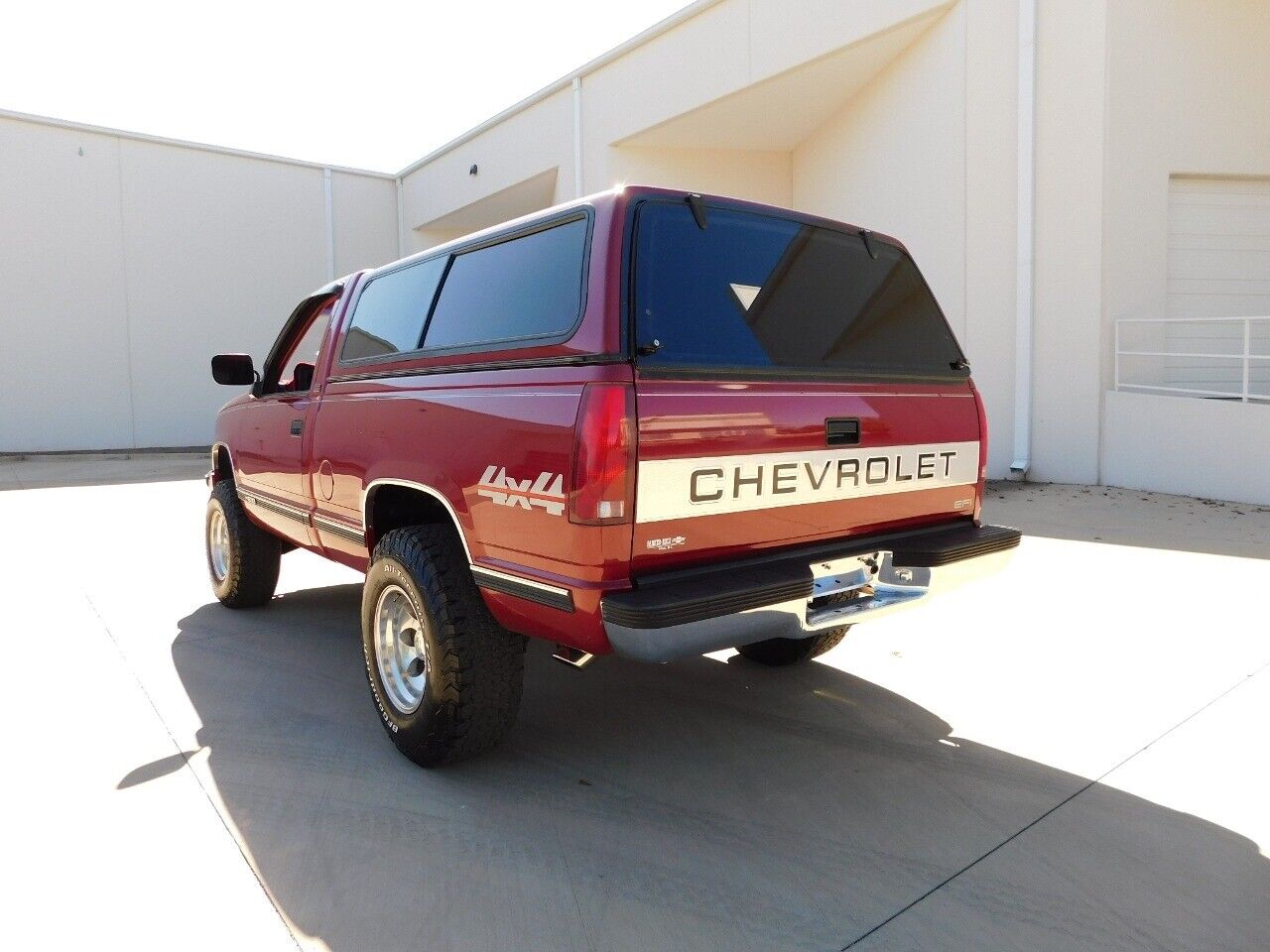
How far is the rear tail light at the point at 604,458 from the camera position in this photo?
8.25 ft

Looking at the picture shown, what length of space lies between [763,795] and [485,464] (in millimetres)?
1487

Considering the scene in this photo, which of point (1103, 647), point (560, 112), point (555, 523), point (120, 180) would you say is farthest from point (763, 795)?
point (120, 180)

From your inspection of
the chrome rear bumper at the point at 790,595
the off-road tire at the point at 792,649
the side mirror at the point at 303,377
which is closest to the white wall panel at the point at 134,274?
the side mirror at the point at 303,377

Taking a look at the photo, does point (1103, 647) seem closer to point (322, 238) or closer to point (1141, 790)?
point (1141, 790)

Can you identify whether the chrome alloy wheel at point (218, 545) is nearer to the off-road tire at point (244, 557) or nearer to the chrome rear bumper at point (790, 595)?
the off-road tire at point (244, 557)

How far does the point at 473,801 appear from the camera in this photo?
119 inches

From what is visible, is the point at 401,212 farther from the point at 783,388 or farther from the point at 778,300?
the point at 783,388

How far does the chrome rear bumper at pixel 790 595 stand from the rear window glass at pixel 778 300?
67 cm

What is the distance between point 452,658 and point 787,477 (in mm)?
1286

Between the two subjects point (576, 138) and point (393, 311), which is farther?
point (576, 138)

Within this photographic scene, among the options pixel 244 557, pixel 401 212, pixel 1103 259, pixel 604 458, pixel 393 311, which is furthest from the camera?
pixel 401 212

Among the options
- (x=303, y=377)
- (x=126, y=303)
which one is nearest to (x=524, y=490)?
(x=303, y=377)

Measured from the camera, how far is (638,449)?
2.56 metres

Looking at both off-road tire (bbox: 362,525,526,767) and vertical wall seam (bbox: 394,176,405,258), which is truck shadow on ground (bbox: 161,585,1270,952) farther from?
vertical wall seam (bbox: 394,176,405,258)
